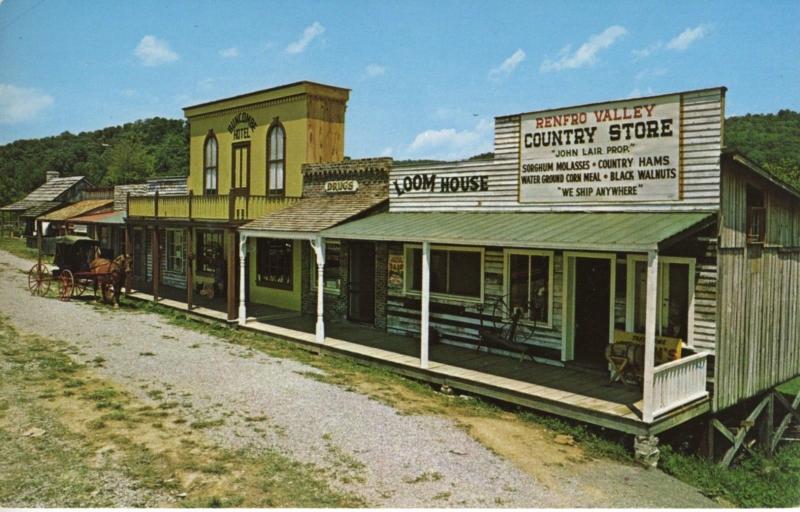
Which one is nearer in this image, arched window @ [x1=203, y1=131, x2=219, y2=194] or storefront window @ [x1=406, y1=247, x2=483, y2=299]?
storefront window @ [x1=406, y1=247, x2=483, y2=299]

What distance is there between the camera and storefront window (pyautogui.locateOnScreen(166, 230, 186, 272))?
2461 cm

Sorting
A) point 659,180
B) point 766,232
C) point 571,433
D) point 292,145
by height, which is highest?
point 292,145

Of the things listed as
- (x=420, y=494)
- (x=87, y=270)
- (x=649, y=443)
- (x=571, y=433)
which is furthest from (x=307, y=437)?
(x=87, y=270)

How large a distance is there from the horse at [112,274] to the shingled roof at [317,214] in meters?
5.93

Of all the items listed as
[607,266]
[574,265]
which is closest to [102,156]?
[574,265]

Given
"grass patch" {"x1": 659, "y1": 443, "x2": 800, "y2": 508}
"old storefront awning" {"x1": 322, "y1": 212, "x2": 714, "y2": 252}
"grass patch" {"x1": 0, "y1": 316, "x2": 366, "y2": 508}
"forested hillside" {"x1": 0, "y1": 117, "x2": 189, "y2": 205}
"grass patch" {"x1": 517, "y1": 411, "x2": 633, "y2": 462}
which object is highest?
"forested hillside" {"x1": 0, "y1": 117, "x2": 189, "y2": 205}

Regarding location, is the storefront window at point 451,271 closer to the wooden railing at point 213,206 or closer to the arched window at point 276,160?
the wooden railing at point 213,206

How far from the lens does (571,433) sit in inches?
379

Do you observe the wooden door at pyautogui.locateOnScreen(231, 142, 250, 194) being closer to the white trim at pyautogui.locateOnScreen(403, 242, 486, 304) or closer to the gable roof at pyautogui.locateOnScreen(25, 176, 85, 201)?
the white trim at pyautogui.locateOnScreen(403, 242, 486, 304)

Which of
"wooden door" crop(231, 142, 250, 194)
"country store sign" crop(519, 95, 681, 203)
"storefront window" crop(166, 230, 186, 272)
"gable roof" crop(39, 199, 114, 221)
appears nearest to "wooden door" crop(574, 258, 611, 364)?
"country store sign" crop(519, 95, 681, 203)

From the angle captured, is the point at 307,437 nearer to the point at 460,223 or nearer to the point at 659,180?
the point at 460,223

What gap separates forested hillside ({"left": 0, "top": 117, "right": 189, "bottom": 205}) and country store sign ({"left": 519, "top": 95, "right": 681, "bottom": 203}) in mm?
66416

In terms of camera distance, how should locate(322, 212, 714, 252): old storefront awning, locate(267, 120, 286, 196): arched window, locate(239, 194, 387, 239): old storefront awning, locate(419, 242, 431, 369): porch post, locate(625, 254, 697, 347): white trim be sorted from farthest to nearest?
locate(267, 120, 286, 196): arched window
locate(239, 194, 387, 239): old storefront awning
locate(419, 242, 431, 369): porch post
locate(625, 254, 697, 347): white trim
locate(322, 212, 714, 252): old storefront awning

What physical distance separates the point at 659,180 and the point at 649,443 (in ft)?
14.4
